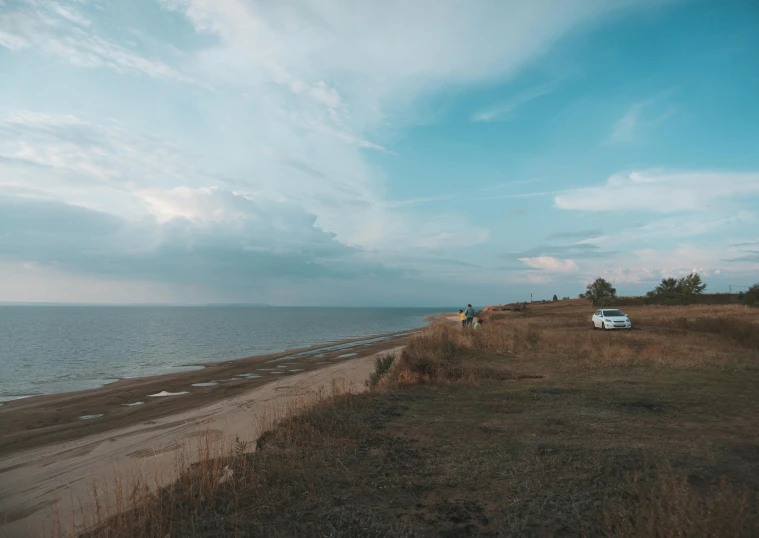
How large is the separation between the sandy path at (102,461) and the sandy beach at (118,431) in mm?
28

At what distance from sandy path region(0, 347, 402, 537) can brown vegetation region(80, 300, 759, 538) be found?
1268 mm

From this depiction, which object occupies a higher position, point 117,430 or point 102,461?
point 102,461

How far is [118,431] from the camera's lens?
13172 mm

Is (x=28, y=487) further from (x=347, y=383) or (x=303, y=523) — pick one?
(x=347, y=383)

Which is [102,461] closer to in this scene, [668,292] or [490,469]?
[490,469]

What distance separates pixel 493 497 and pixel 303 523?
235cm

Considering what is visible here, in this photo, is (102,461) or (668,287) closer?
(102,461)

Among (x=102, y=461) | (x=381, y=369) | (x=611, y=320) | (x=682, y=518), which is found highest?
(x=611, y=320)

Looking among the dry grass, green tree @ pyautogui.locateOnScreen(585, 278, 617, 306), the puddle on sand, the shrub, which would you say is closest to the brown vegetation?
the dry grass

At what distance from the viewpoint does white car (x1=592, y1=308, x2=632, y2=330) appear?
3116 cm

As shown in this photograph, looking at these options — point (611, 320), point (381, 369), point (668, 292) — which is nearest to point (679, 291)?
point (668, 292)

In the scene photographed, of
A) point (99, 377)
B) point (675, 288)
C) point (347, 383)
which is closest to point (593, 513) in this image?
point (347, 383)

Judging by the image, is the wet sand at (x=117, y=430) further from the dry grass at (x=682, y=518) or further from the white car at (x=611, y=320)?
the white car at (x=611, y=320)

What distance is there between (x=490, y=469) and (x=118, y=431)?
12.1 meters
